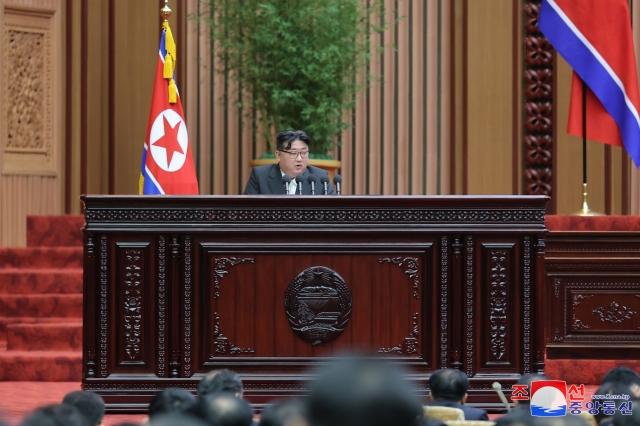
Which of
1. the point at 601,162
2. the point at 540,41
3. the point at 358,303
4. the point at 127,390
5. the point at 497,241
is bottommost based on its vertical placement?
the point at 127,390

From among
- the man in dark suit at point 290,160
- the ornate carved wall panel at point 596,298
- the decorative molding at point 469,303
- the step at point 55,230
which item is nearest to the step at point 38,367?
the man in dark suit at point 290,160

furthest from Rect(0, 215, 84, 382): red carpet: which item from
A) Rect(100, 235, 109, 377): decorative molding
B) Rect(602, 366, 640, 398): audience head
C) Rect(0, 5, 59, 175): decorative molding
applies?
Rect(602, 366, 640, 398): audience head

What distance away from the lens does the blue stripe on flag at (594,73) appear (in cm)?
679

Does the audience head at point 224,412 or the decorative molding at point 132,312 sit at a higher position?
the audience head at point 224,412

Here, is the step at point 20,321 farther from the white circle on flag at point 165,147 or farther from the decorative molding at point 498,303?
the decorative molding at point 498,303

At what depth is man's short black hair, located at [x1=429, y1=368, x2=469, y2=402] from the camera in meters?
3.20

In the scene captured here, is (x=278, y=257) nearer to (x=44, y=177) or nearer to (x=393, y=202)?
(x=393, y=202)

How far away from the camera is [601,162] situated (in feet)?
29.4

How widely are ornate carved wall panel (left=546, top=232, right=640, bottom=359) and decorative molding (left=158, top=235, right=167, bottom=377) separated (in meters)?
2.55

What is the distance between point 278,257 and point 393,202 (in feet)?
2.13

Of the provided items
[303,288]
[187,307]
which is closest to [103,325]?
[187,307]

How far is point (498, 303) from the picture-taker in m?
4.67

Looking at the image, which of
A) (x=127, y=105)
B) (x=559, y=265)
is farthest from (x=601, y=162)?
(x=127, y=105)

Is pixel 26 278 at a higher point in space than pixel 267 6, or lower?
lower
